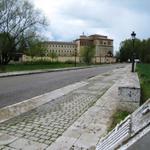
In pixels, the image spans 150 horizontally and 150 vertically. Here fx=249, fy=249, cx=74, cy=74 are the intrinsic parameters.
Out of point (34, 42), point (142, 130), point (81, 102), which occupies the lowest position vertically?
point (81, 102)

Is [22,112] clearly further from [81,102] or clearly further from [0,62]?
[0,62]

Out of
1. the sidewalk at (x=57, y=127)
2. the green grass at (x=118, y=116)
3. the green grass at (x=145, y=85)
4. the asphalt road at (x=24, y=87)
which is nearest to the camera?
the sidewalk at (x=57, y=127)

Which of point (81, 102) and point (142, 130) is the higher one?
point (142, 130)

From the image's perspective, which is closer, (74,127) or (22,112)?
(74,127)

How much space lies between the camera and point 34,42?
53.3m

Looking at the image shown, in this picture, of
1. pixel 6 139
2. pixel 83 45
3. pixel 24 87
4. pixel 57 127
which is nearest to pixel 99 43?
pixel 83 45

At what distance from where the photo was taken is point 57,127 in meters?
5.71

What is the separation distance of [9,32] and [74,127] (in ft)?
154

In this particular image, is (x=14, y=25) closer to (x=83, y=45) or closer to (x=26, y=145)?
(x=26, y=145)

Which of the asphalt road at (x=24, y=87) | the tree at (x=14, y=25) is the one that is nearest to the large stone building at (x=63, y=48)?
the tree at (x=14, y=25)

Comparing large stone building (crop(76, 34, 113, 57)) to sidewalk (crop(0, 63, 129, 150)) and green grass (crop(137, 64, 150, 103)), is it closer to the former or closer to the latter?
green grass (crop(137, 64, 150, 103))

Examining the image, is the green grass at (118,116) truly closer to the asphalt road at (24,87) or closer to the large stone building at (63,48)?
the asphalt road at (24,87)

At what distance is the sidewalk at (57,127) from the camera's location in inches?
181

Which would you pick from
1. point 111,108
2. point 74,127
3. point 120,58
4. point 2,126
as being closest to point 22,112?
point 2,126
